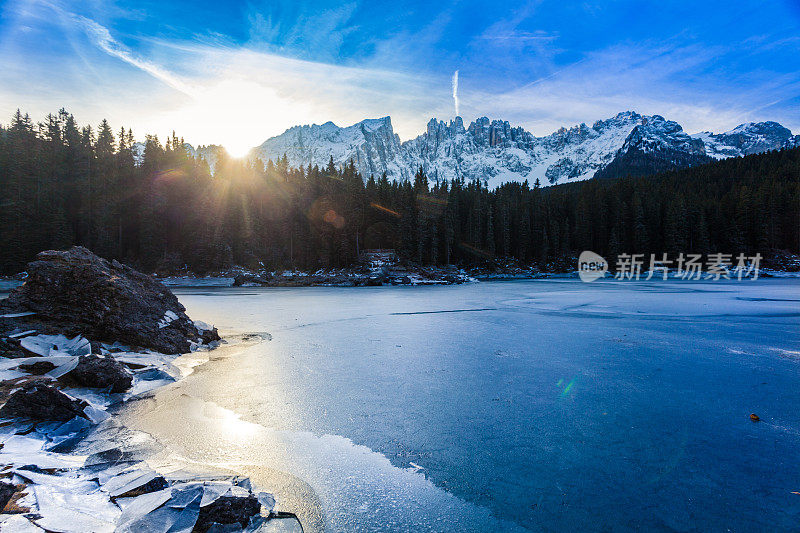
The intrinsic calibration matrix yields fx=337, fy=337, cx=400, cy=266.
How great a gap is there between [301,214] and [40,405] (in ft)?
184

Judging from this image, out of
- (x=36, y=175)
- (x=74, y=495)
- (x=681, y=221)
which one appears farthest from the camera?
(x=681, y=221)

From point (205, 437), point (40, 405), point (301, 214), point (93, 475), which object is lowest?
point (205, 437)

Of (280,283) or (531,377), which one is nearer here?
(531,377)

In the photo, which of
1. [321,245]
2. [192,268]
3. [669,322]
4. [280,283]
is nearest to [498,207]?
[321,245]

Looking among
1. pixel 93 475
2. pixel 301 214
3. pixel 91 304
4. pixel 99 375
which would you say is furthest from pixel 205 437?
pixel 301 214

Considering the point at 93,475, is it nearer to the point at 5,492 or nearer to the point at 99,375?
the point at 5,492

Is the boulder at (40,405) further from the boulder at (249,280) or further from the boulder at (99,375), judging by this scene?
the boulder at (249,280)

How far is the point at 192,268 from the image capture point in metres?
48.0

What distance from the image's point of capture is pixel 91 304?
7.56 meters

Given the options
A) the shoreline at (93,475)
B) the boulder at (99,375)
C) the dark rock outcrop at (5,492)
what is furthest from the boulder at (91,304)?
the dark rock outcrop at (5,492)

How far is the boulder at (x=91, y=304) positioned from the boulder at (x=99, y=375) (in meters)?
2.45

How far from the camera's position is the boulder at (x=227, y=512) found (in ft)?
7.91

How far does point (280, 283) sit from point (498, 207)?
158ft

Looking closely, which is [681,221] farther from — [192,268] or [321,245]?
[192,268]
